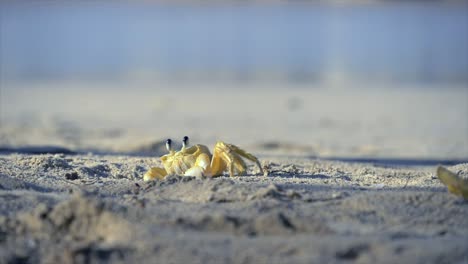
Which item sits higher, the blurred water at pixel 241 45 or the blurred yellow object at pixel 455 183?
the blurred water at pixel 241 45

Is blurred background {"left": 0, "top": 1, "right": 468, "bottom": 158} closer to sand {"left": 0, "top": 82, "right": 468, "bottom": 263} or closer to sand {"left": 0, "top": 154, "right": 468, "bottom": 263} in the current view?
sand {"left": 0, "top": 82, "right": 468, "bottom": 263}

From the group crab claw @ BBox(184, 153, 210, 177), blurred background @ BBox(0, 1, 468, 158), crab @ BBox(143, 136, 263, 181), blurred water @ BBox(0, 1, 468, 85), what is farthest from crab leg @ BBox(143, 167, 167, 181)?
blurred water @ BBox(0, 1, 468, 85)

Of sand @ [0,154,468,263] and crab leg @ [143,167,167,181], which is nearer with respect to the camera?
sand @ [0,154,468,263]

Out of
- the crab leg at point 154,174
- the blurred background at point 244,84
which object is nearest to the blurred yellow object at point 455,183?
the crab leg at point 154,174

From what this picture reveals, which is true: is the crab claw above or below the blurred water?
below

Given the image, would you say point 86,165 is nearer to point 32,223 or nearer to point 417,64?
point 32,223

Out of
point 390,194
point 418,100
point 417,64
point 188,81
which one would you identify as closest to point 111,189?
point 390,194

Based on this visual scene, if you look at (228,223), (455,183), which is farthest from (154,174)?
(455,183)

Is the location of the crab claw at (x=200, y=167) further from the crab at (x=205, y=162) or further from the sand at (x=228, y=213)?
the sand at (x=228, y=213)
